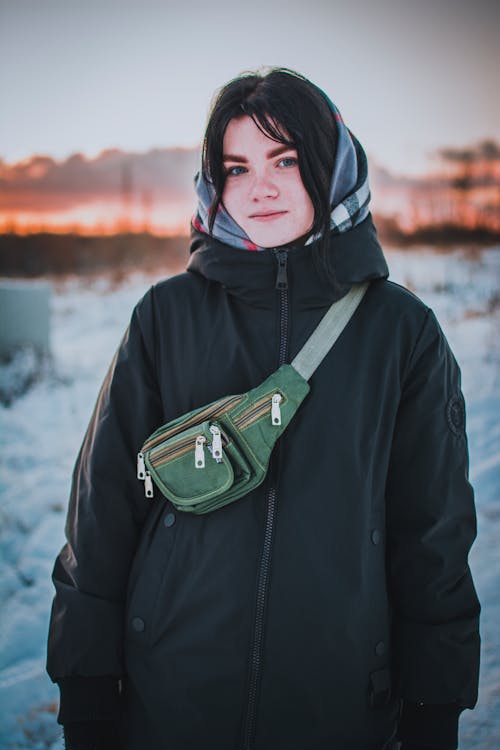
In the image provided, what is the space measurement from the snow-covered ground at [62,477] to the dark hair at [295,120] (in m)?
2.07

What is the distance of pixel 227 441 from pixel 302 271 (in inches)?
19.5

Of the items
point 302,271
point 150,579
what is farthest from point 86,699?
point 302,271

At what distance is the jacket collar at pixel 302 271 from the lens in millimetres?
1376

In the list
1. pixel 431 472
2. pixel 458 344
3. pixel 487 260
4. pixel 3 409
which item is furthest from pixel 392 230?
pixel 431 472

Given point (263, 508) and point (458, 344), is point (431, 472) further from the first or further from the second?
point (458, 344)

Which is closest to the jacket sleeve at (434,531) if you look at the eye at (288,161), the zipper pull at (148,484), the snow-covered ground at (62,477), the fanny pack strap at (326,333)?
the fanny pack strap at (326,333)

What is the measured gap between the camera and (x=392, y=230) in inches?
543

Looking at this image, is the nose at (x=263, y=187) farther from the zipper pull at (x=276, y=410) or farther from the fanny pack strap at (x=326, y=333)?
the zipper pull at (x=276, y=410)

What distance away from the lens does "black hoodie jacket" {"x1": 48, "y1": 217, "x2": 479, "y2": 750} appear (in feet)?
4.26

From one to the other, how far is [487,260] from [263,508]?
35.6 feet

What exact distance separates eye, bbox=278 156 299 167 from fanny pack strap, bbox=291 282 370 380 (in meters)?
0.36

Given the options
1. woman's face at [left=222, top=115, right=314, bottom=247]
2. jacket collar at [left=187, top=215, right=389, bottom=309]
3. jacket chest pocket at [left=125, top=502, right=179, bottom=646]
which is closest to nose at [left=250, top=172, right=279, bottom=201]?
woman's face at [left=222, top=115, right=314, bottom=247]

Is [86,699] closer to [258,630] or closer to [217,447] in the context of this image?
[258,630]

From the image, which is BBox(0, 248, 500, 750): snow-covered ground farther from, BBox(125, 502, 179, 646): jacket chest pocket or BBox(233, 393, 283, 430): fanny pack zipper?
BBox(233, 393, 283, 430): fanny pack zipper
